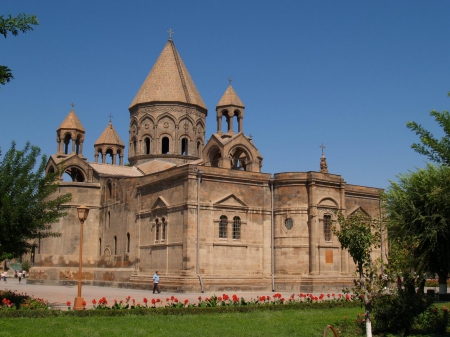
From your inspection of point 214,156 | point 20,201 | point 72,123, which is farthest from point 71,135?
point 20,201

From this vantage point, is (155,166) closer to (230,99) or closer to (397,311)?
(230,99)

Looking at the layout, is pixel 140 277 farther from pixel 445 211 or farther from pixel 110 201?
pixel 445 211

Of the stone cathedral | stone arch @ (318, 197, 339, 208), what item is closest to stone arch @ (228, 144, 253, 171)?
the stone cathedral

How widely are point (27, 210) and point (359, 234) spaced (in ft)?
36.2

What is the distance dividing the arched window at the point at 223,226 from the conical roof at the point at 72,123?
17.8 metres

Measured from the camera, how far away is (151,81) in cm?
4200

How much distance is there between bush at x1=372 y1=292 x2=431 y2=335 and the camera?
46.3 feet

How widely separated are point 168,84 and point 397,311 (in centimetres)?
3035

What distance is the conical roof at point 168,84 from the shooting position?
4100cm

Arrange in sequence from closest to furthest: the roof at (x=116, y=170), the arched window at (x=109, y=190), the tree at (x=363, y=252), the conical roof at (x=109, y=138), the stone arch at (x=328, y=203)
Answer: the tree at (x=363, y=252) < the stone arch at (x=328, y=203) < the arched window at (x=109, y=190) < the roof at (x=116, y=170) < the conical roof at (x=109, y=138)

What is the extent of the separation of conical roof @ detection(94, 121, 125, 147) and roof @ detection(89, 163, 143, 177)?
166 inches

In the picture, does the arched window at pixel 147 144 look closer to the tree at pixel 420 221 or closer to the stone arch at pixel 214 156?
the stone arch at pixel 214 156

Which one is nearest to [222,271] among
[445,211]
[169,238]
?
[169,238]

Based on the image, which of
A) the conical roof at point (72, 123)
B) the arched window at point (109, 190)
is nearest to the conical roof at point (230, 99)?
the arched window at point (109, 190)
